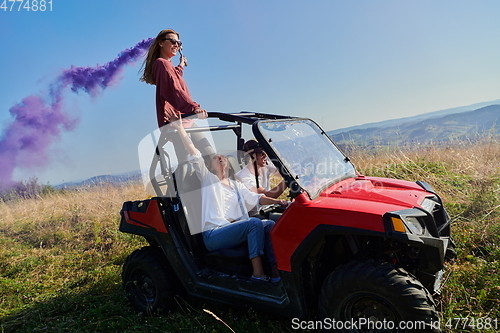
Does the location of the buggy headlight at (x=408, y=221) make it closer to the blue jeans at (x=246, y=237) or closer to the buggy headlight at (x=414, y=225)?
the buggy headlight at (x=414, y=225)

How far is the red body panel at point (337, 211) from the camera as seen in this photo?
2547mm

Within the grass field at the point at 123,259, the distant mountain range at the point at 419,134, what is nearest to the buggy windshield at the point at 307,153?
the grass field at the point at 123,259

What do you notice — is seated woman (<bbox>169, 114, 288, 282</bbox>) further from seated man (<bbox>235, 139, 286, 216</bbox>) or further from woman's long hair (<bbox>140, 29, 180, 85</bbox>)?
woman's long hair (<bbox>140, 29, 180, 85</bbox>)

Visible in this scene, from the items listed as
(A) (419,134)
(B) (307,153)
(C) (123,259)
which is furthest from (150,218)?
(A) (419,134)

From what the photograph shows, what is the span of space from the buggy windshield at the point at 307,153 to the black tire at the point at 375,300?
677 millimetres

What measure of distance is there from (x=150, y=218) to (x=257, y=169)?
4.26ft

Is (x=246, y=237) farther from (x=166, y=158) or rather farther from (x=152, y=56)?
(x=152, y=56)

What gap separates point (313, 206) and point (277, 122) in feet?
3.06

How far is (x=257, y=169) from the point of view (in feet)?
13.8

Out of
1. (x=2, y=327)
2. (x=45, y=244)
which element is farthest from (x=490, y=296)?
(x=45, y=244)

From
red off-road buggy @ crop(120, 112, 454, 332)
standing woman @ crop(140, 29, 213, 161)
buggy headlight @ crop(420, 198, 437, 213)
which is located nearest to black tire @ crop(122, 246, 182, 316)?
red off-road buggy @ crop(120, 112, 454, 332)

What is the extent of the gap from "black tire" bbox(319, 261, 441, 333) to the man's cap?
1.75 metres

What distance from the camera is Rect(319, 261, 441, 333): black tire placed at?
2383 mm

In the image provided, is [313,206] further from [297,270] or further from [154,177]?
[154,177]
